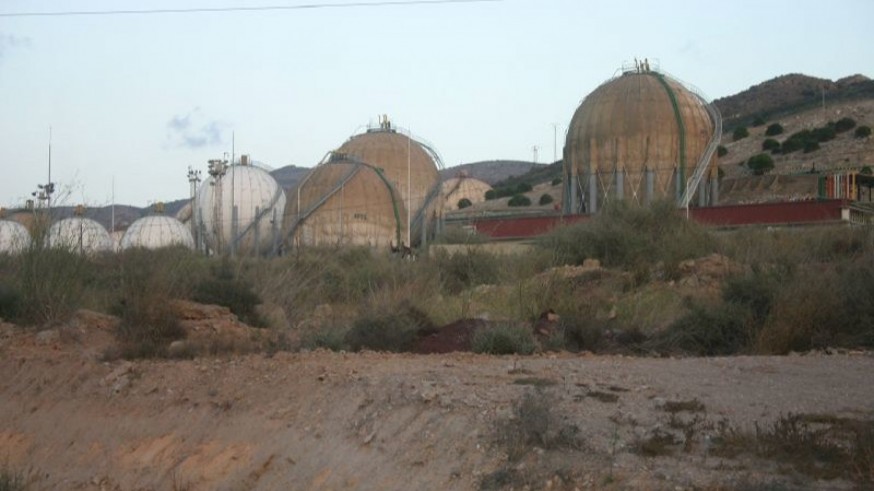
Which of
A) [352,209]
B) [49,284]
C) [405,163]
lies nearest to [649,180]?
[352,209]

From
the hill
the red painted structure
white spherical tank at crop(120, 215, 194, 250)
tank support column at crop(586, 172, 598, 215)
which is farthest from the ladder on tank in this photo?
the hill

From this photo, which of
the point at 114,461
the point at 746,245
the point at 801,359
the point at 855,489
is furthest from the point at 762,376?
the point at 746,245

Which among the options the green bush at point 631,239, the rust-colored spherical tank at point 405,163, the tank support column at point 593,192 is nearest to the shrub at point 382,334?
the green bush at point 631,239

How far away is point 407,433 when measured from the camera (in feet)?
32.7

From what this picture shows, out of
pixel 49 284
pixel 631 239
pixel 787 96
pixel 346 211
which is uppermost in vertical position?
pixel 787 96

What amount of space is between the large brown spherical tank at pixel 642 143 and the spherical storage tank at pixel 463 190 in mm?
39235

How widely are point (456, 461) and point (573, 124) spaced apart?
Answer: 3468cm

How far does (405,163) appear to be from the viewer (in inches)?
2126

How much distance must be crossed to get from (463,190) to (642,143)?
47.6 meters

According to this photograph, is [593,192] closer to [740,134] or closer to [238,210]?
[238,210]

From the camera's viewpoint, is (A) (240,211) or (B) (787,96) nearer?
(A) (240,211)

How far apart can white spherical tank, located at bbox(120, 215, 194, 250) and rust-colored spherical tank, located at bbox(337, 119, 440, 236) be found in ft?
29.3

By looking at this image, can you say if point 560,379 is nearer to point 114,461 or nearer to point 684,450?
point 684,450

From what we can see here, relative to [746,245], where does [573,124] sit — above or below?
above
